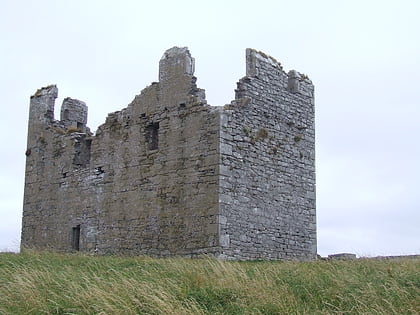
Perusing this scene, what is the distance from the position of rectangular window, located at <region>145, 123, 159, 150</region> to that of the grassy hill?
21.1 feet

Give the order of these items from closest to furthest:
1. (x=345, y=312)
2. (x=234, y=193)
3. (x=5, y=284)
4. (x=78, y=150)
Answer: (x=345, y=312)
(x=5, y=284)
(x=234, y=193)
(x=78, y=150)

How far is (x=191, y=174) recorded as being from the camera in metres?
17.8

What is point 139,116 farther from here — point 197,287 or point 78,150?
point 197,287

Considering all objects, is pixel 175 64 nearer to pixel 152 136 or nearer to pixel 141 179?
pixel 152 136

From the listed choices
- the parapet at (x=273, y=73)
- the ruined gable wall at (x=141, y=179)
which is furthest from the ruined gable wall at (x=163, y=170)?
the parapet at (x=273, y=73)

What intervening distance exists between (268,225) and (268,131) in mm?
2593

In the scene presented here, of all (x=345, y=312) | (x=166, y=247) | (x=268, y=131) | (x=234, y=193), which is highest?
(x=268, y=131)

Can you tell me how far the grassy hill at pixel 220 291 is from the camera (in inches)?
396

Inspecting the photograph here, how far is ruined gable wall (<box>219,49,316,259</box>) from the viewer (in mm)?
17391

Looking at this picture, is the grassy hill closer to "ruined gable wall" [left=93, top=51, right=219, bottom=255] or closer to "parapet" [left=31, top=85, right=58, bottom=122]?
"ruined gable wall" [left=93, top=51, right=219, bottom=255]

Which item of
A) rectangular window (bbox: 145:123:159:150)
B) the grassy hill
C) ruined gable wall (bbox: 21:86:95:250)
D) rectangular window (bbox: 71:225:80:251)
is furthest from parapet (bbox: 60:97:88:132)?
the grassy hill

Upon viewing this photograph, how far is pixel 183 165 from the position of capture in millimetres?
18094

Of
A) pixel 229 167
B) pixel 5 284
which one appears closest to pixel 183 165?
pixel 229 167

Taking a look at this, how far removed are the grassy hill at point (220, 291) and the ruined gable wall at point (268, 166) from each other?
4.23 meters
